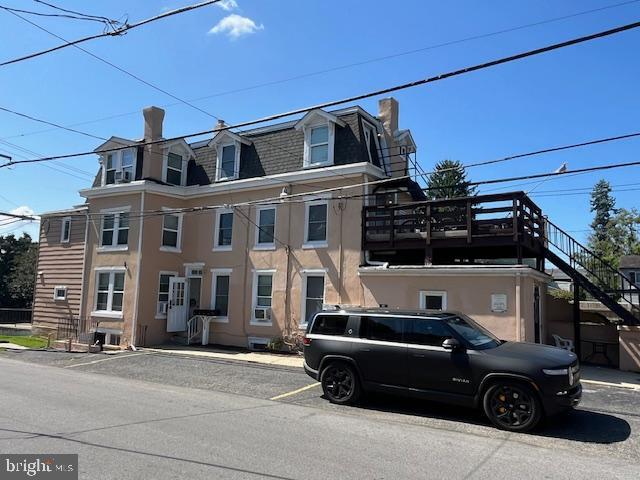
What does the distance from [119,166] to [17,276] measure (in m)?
20.0

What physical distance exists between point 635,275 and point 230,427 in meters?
46.2

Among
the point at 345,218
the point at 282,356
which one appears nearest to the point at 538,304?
the point at 345,218

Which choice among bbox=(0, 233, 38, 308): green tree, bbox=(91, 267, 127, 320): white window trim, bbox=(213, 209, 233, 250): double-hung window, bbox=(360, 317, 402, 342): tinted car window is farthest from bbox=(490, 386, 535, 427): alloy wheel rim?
bbox=(0, 233, 38, 308): green tree

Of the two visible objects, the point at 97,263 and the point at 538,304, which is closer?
the point at 538,304

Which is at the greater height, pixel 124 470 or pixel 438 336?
pixel 438 336

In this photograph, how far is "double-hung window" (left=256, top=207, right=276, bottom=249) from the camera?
721 inches

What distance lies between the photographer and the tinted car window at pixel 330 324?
9.52 m

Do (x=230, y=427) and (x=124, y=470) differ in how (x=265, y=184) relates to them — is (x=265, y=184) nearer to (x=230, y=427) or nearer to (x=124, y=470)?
(x=230, y=427)

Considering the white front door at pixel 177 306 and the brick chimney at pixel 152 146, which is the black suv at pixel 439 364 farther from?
the brick chimney at pixel 152 146

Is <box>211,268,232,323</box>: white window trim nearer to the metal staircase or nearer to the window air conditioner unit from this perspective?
the window air conditioner unit

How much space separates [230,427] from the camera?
23.8ft

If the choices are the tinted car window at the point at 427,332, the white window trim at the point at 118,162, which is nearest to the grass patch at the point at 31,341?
the white window trim at the point at 118,162

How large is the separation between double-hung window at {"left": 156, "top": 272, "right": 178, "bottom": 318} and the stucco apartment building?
0.07 m

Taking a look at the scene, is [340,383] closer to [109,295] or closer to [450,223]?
[450,223]
